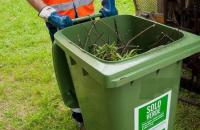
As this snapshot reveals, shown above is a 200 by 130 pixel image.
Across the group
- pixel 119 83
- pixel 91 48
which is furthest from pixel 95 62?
pixel 91 48

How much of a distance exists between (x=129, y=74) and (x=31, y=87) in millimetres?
2646

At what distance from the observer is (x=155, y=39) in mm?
2752

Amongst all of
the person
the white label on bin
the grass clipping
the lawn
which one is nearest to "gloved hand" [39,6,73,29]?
the person

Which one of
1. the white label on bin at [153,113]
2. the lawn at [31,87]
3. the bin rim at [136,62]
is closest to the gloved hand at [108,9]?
the bin rim at [136,62]

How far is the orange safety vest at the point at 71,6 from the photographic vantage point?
3.22m

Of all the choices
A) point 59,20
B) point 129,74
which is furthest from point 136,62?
point 59,20

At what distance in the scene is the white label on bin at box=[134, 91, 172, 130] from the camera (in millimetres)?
2404

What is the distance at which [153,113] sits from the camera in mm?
2447

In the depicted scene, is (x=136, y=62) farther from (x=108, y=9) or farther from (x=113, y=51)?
(x=108, y=9)

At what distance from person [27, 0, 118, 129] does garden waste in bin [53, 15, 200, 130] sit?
10 centimetres

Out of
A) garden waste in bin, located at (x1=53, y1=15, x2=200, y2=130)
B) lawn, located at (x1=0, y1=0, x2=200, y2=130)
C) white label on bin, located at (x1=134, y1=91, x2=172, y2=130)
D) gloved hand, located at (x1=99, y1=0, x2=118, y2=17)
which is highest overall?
gloved hand, located at (x1=99, y1=0, x2=118, y2=17)

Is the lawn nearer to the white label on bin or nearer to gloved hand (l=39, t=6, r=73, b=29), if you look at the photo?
the white label on bin

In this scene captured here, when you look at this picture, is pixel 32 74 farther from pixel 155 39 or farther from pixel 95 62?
pixel 95 62

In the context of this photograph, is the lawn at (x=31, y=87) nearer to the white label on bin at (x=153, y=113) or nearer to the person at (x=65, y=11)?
the person at (x=65, y=11)
